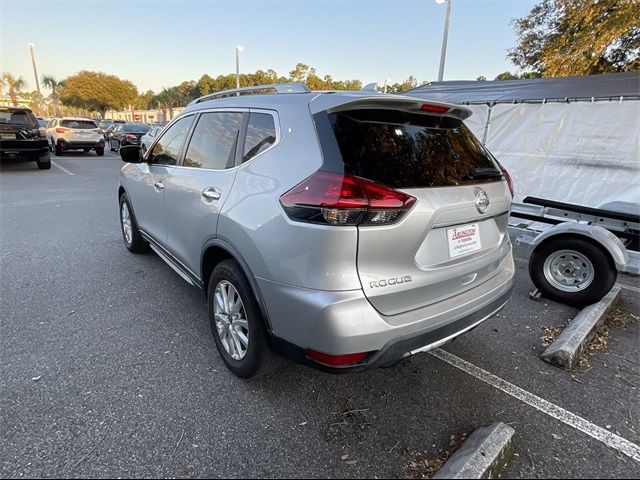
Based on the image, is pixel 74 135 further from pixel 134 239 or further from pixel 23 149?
pixel 134 239

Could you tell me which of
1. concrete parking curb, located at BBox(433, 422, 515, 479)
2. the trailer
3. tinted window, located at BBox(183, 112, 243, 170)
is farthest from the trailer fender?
tinted window, located at BBox(183, 112, 243, 170)

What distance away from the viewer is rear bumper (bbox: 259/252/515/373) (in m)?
1.75

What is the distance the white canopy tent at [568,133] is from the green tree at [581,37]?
4936 millimetres

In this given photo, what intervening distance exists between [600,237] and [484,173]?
1.99m

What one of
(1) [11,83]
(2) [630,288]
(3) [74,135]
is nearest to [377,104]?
(2) [630,288]

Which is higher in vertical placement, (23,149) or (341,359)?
(23,149)

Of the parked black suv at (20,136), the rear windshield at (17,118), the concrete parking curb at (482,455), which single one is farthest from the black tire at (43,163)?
the concrete parking curb at (482,455)

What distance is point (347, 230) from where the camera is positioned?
5.64 ft

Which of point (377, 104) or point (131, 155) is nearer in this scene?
point (377, 104)

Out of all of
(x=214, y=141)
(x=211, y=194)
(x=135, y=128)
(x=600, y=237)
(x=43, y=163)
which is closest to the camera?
(x=211, y=194)

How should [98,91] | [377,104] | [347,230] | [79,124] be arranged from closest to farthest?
[347,230], [377,104], [79,124], [98,91]

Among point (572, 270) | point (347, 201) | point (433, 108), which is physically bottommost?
point (572, 270)

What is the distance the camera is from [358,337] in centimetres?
176

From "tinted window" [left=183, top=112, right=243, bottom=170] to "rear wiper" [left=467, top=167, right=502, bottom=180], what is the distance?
1473 millimetres
